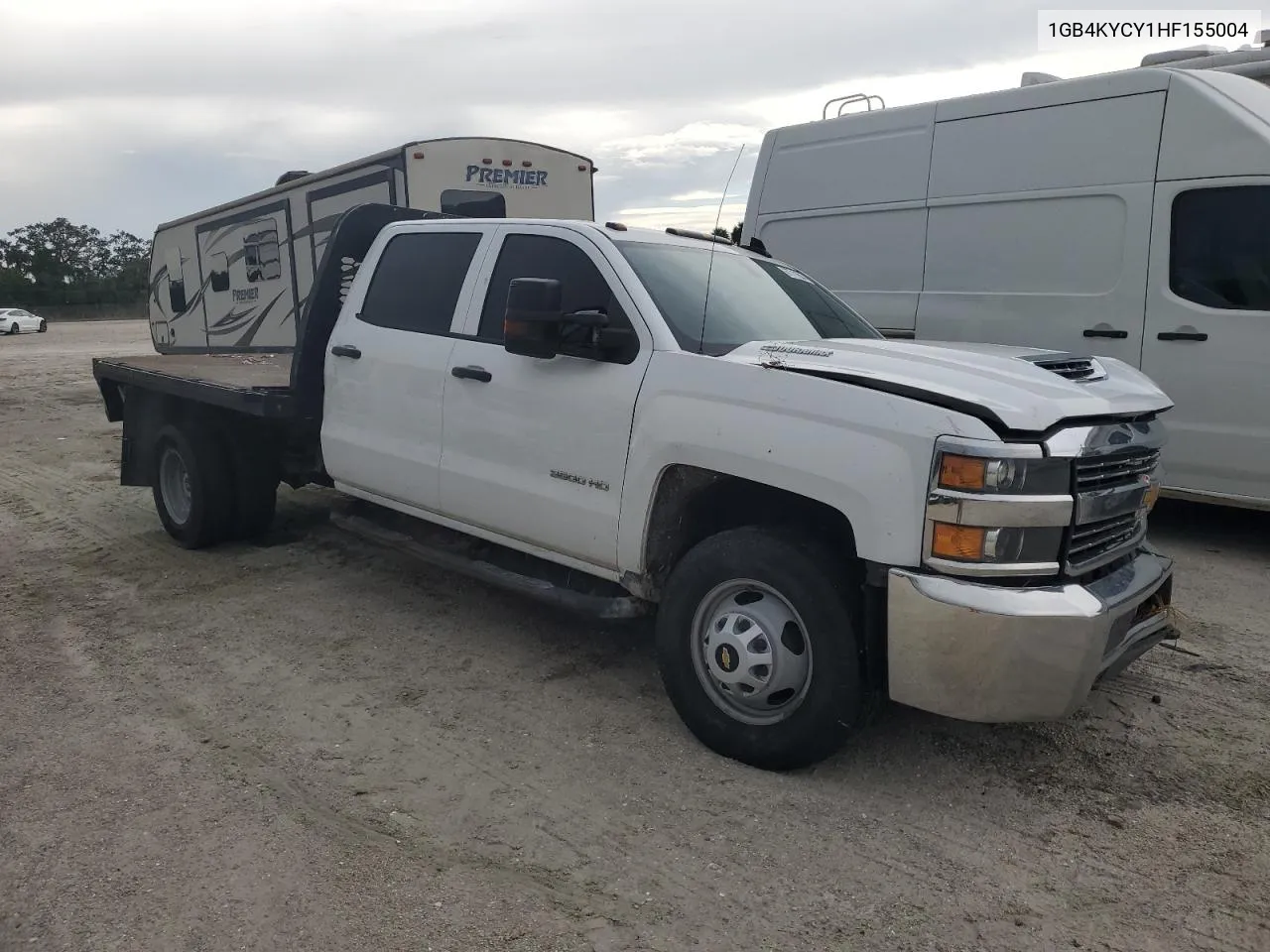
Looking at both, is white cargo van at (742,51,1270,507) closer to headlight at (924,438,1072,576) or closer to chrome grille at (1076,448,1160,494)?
chrome grille at (1076,448,1160,494)

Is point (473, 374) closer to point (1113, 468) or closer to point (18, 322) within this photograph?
point (1113, 468)

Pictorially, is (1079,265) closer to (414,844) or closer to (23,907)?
(414,844)

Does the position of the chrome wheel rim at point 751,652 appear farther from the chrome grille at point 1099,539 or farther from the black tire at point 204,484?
the black tire at point 204,484

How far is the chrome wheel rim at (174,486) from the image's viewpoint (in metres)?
6.61

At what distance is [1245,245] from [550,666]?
4955 millimetres

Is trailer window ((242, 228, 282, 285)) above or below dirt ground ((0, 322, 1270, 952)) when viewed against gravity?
above

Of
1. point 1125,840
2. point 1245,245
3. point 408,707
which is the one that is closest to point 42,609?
point 408,707

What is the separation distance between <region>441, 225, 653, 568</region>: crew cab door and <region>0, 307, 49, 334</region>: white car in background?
48092 millimetres

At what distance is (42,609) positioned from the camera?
17.7 feet

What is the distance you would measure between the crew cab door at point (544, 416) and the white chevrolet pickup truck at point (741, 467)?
1 cm

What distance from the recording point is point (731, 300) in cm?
432

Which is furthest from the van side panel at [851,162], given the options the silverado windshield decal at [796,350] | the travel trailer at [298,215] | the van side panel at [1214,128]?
the silverado windshield decal at [796,350]

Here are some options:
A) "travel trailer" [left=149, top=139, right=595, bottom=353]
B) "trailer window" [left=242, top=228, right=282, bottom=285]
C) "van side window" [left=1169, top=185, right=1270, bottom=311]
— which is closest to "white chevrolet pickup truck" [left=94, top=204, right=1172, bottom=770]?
"travel trailer" [left=149, top=139, right=595, bottom=353]

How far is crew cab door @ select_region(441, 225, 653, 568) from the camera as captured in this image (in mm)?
3986
